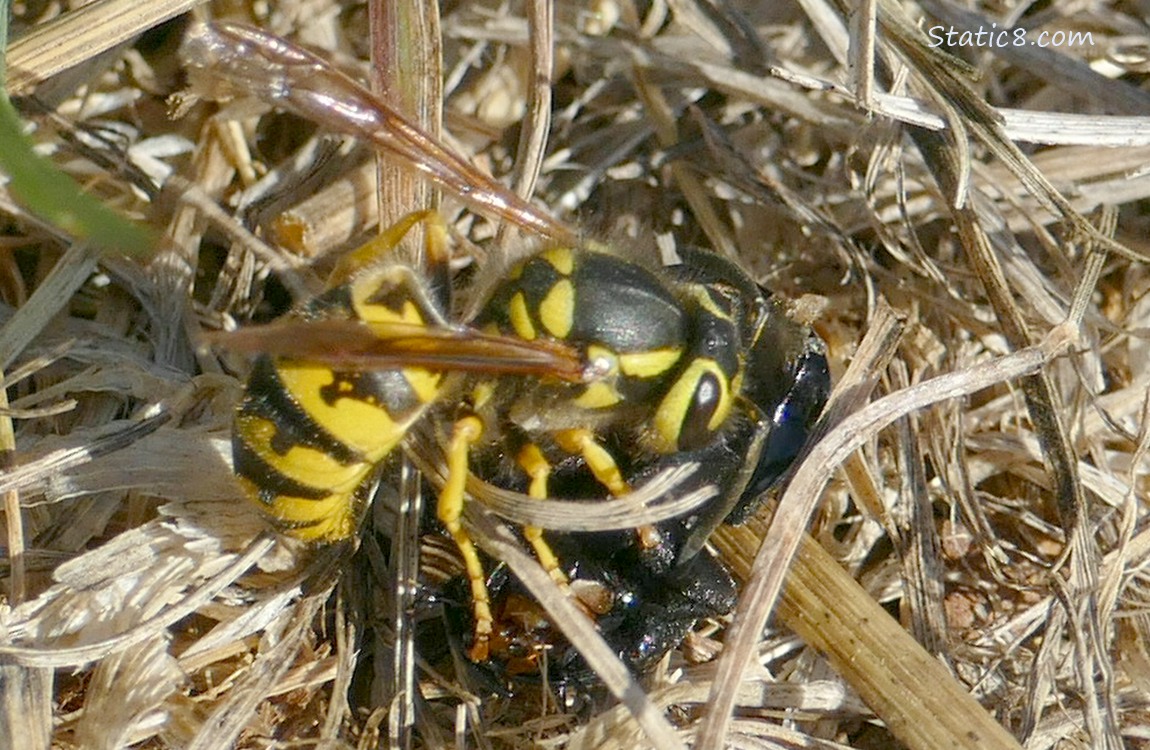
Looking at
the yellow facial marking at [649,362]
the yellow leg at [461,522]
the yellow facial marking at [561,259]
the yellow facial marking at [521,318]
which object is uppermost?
the yellow facial marking at [561,259]

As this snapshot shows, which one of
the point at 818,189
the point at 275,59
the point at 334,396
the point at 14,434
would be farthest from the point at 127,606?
the point at 818,189

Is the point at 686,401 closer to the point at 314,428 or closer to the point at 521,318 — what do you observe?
the point at 521,318

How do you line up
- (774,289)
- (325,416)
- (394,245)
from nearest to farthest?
(325,416) → (394,245) → (774,289)

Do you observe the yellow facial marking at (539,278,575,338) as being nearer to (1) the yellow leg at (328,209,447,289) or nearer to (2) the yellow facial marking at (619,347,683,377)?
(2) the yellow facial marking at (619,347,683,377)

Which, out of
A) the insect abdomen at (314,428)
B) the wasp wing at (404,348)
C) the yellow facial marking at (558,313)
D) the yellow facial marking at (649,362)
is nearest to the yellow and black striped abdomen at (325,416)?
Result: the insect abdomen at (314,428)
